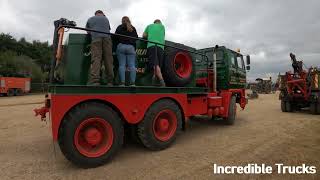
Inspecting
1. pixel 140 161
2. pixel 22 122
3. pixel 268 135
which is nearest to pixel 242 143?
pixel 268 135

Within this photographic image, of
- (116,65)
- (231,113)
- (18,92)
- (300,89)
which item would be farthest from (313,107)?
(18,92)

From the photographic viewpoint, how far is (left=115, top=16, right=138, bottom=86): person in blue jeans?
20.0 ft

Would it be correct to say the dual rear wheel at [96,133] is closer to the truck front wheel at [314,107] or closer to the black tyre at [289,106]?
the truck front wheel at [314,107]

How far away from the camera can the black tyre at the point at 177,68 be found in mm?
6930

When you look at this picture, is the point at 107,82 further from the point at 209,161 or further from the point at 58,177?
the point at 209,161

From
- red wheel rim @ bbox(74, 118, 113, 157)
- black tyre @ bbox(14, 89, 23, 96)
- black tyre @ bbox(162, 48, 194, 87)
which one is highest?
black tyre @ bbox(162, 48, 194, 87)

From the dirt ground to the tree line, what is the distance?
34864mm

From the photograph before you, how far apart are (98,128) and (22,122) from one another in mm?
6597

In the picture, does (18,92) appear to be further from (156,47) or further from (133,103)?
(133,103)

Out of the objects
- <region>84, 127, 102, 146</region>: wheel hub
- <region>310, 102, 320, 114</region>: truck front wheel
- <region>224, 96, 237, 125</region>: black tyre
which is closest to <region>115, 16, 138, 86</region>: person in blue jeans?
<region>84, 127, 102, 146</region>: wheel hub

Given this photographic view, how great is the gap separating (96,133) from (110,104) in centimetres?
61

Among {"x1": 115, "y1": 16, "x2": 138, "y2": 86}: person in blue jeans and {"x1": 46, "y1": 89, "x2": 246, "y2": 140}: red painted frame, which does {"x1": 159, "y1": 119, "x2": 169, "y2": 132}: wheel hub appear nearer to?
{"x1": 46, "y1": 89, "x2": 246, "y2": 140}: red painted frame

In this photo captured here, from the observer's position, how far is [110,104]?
5480 millimetres

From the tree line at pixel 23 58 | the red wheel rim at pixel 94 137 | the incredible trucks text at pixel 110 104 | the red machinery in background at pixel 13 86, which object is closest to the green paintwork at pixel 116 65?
the incredible trucks text at pixel 110 104
